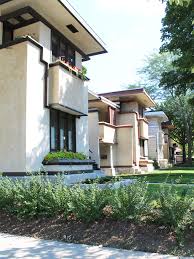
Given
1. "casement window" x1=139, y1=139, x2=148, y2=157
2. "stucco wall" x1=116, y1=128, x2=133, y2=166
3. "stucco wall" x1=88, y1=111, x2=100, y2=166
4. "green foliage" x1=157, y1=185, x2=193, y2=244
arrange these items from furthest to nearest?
"casement window" x1=139, y1=139, x2=148, y2=157, "stucco wall" x1=116, y1=128, x2=133, y2=166, "stucco wall" x1=88, y1=111, x2=100, y2=166, "green foliage" x1=157, y1=185, x2=193, y2=244

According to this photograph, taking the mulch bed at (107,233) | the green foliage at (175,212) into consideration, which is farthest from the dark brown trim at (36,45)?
the green foliage at (175,212)

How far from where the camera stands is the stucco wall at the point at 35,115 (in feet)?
42.9

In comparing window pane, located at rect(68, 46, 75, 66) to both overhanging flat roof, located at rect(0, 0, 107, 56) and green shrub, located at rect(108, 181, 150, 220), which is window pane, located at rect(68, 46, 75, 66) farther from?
green shrub, located at rect(108, 181, 150, 220)

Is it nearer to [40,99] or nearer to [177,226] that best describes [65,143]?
[40,99]

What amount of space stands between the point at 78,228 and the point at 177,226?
2008mm

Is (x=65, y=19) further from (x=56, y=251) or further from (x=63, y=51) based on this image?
(x=56, y=251)

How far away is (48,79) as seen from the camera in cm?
1454

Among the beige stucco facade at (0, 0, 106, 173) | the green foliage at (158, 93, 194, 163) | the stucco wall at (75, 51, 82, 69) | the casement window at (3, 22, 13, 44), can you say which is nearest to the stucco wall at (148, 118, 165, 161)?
the green foliage at (158, 93, 194, 163)

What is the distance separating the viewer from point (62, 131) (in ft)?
52.5

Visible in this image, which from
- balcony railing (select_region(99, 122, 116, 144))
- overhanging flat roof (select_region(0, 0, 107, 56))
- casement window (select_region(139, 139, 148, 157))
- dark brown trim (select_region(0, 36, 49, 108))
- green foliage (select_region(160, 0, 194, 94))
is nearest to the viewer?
dark brown trim (select_region(0, 36, 49, 108))

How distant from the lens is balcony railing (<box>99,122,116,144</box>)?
79.7ft

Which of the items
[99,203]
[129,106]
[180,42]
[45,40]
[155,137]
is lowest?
[99,203]

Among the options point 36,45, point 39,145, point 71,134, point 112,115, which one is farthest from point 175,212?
point 112,115

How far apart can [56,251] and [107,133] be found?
19.1m
